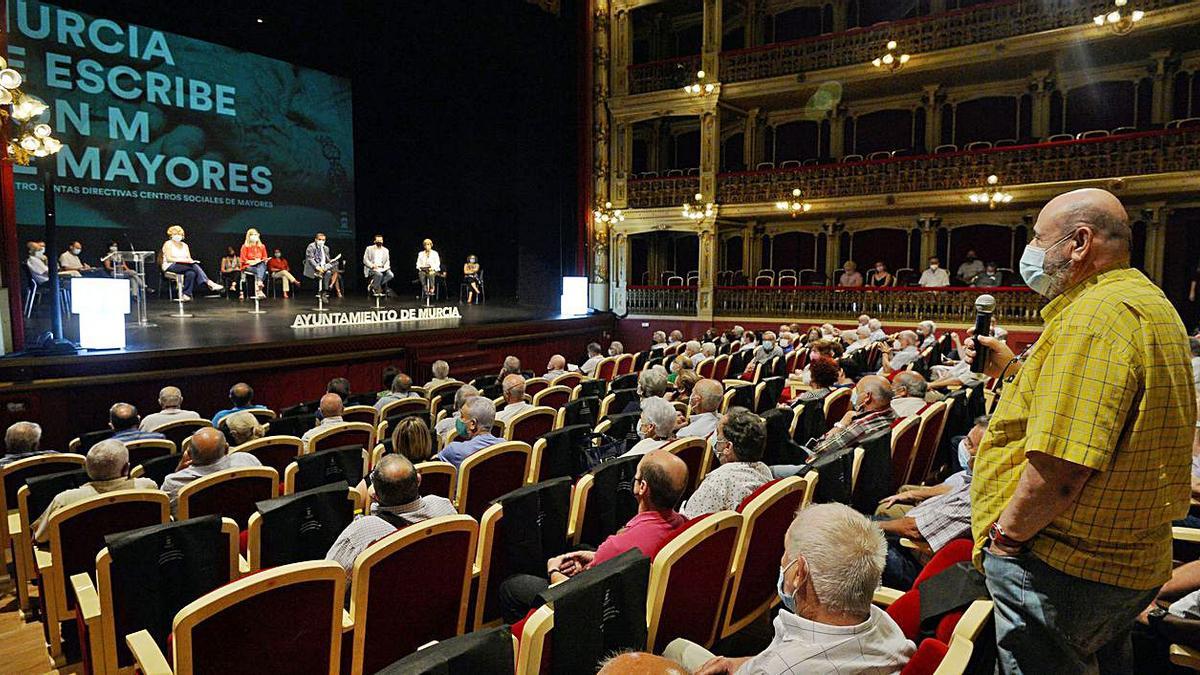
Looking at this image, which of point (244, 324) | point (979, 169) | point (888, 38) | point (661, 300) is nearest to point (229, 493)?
point (244, 324)

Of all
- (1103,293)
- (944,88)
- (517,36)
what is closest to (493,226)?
(517,36)

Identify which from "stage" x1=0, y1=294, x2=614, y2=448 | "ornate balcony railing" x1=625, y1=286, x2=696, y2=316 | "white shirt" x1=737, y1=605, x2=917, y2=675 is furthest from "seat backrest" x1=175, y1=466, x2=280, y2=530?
"ornate balcony railing" x1=625, y1=286, x2=696, y2=316

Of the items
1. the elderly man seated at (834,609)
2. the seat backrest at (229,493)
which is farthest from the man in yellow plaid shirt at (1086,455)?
the seat backrest at (229,493)

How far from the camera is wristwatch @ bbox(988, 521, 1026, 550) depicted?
1.52 m

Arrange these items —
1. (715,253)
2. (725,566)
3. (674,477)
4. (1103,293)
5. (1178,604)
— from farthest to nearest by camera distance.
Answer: (715,253) → (674,477) → (725,566) → (1178,604) → (1103,293)

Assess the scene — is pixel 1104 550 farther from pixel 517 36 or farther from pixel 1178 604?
pixel 517 36

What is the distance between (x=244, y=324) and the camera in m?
8.89

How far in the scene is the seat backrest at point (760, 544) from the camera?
2238 millimetres

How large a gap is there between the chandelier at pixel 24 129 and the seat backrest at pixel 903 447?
760 cm

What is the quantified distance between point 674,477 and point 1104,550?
1165 mm

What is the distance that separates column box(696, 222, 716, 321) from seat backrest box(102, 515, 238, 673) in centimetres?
1253

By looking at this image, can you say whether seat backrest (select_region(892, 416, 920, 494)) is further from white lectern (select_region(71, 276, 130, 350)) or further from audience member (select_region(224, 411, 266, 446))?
white lectern (select_region(71, 276, 130, 350))

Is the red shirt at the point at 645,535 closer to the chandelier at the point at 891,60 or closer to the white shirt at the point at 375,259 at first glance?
the white shirt at the point at 375,259

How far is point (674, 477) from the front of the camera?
2268mm
